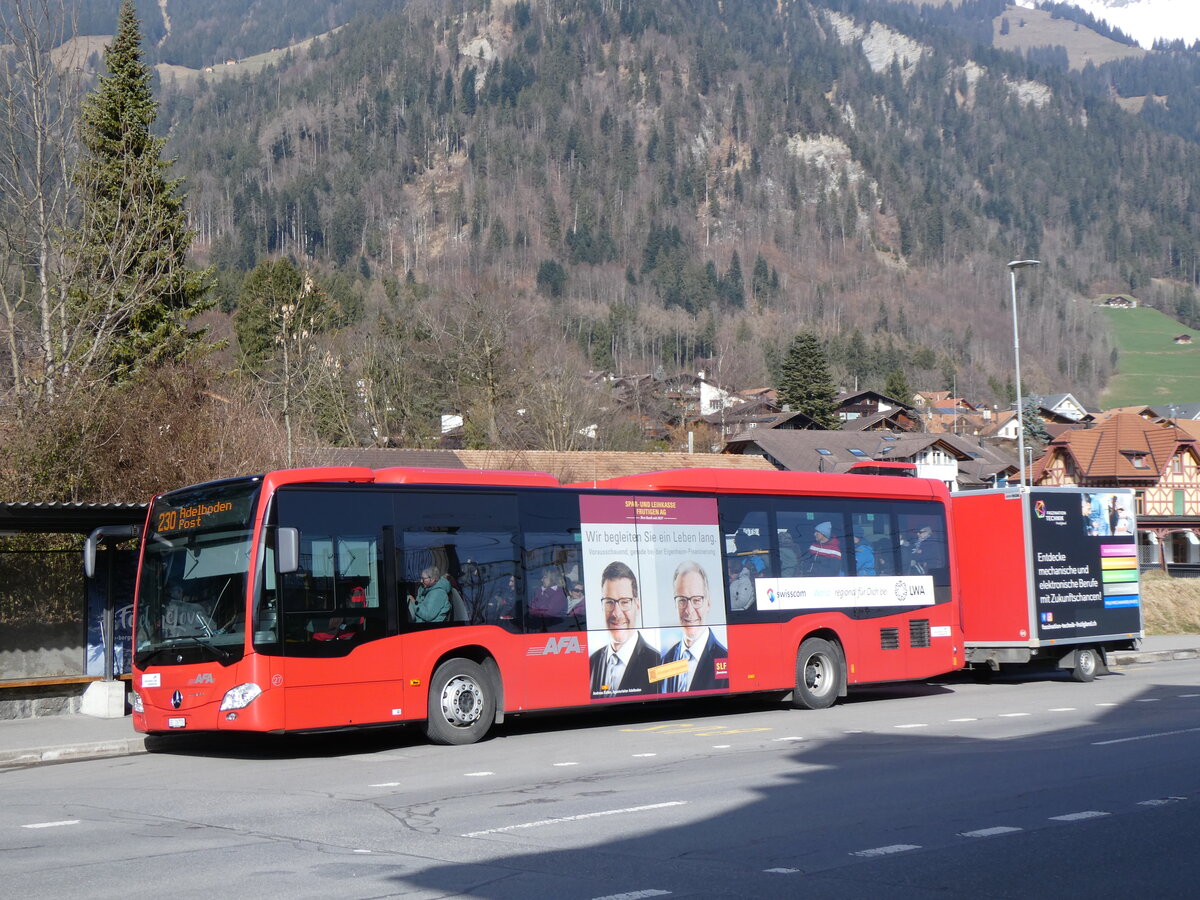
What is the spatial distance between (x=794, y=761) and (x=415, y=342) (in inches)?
2171

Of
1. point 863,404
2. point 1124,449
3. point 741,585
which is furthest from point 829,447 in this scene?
point 741,585

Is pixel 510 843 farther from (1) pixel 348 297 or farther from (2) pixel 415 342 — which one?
(1) pixel 348 297

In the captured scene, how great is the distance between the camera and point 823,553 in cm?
1873

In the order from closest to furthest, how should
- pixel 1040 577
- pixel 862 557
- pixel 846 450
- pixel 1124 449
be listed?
pixel 862 557 < pixel 1040 577 < pixel 1124 449 < pixel 846 450

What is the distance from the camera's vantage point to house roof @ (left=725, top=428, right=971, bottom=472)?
97.3 meters

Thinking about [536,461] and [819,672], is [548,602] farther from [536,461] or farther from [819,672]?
[536,461]

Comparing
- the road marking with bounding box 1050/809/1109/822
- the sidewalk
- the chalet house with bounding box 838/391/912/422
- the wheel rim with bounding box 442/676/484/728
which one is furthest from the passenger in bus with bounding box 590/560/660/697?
the chalet house with bounding box 838/391/912/422

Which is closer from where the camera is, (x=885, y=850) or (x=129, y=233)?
(x=885, y=850)

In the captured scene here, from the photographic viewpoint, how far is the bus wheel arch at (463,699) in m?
14.7

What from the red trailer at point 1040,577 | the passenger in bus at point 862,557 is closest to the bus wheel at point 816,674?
the passenger in bus at point 862,557

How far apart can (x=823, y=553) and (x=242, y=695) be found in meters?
8.71

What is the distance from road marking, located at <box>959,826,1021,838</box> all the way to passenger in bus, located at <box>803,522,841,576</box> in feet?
30.8

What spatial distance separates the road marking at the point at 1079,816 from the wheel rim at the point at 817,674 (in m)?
8.76

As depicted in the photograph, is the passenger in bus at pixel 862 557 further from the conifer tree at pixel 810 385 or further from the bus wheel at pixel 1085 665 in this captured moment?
the conifer tree at pixel 810 385
